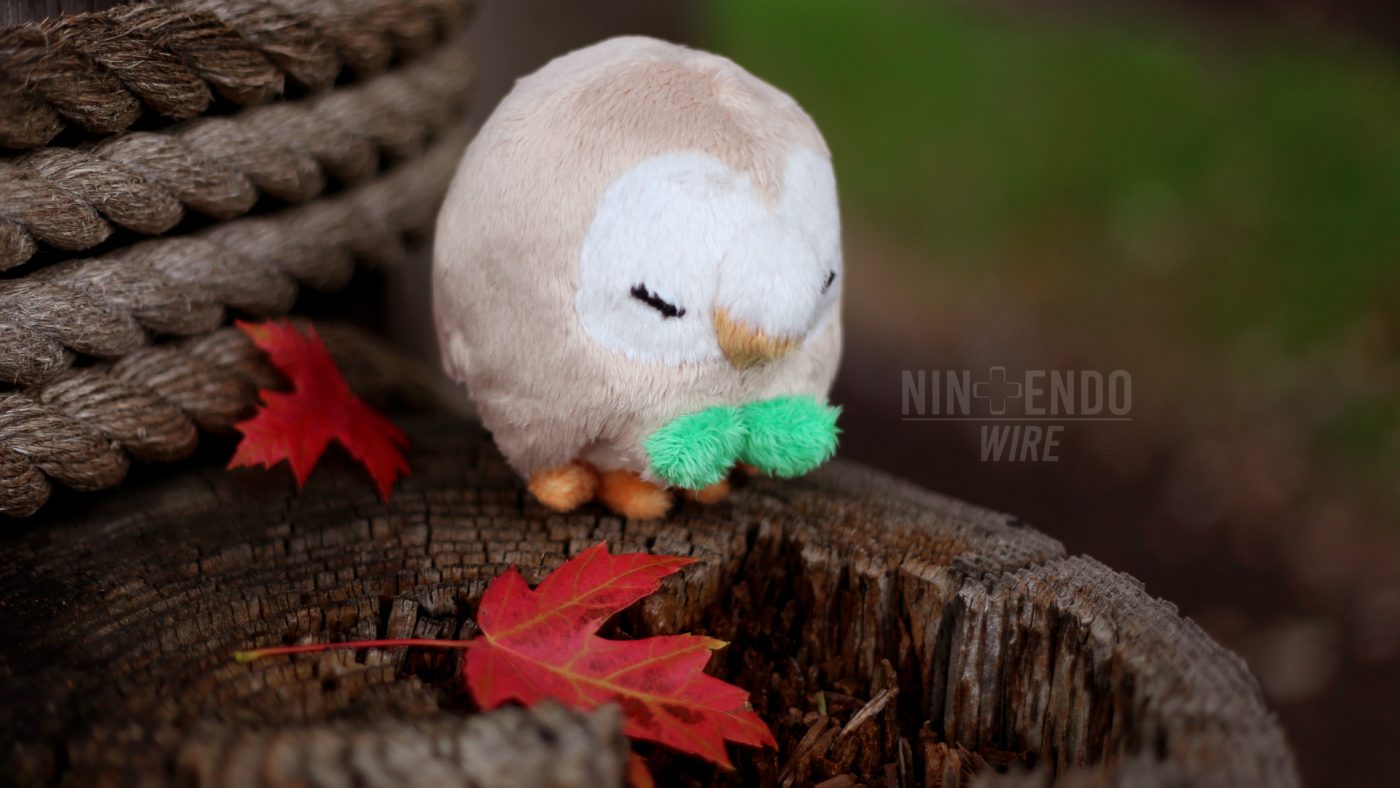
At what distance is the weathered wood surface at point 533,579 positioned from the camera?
63cm

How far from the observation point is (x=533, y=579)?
891mm

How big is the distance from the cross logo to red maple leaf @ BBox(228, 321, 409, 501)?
153 centimetres

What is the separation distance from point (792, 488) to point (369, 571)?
1.33ft

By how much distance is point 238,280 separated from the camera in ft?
3.42

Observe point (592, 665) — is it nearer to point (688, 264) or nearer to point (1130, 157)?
point (688, 264)

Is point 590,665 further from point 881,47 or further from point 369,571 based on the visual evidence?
point 881,47

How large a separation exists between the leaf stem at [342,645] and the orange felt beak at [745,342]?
295 mm

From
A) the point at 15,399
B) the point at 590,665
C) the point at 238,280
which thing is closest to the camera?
the point at 590,665

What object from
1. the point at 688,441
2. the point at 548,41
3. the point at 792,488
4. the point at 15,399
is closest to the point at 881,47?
the point at 548,41

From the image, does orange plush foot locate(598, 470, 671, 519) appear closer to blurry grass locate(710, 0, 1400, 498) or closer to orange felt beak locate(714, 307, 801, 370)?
orange felt beak locate(714, 307, 801, 370)

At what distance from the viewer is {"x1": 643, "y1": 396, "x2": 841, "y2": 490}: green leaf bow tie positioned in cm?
88

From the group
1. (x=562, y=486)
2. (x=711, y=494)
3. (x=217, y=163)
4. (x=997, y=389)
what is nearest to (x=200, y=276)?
(x=217, y=163)

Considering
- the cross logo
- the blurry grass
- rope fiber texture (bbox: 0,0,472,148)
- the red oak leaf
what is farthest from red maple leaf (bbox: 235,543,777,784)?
the blurry grass

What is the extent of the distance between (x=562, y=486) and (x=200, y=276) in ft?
1.29
